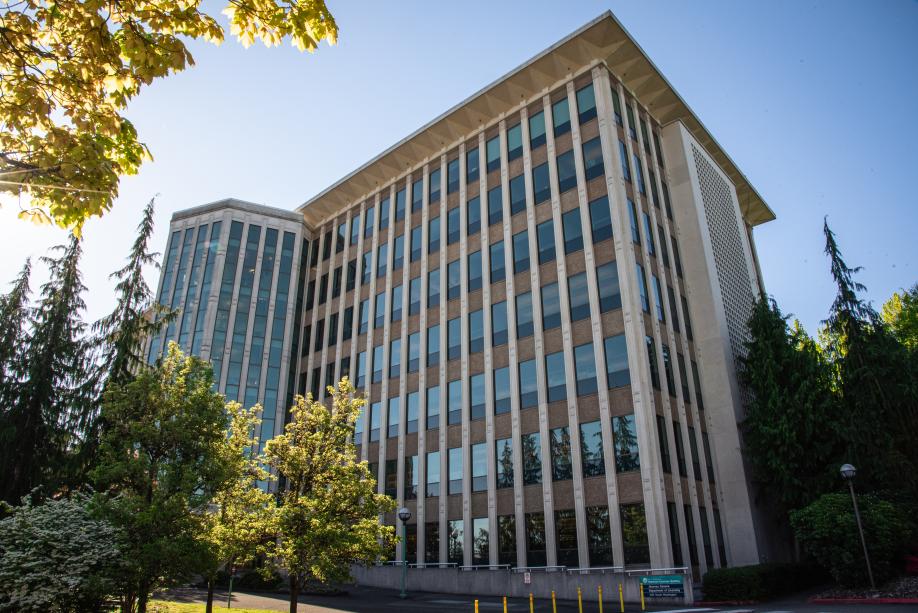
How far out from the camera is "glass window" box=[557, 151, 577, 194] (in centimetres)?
3200

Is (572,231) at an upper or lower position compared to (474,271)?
upper

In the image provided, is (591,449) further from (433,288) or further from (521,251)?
(433,288)

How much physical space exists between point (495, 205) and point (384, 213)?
10952mm

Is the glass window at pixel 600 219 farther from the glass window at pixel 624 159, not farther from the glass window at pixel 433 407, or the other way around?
the glass window at pixel 433 407

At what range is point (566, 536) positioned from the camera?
2617 centimetres

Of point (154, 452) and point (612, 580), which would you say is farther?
point (612, 580)

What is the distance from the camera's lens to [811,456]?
26.6 meters

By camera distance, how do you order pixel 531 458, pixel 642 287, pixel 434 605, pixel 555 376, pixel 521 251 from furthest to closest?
pixel 521 251 → pixel 555 376 → pixel 642 287 → pixel 531 458 → pixel 434 605

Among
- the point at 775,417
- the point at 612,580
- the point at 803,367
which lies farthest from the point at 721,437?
the point at 612,580

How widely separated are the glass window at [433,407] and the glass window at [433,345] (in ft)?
5.25

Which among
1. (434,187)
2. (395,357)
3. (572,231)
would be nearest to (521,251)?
(572,231)

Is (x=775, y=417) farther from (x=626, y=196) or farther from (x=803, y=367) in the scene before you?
(x=626, y=196)

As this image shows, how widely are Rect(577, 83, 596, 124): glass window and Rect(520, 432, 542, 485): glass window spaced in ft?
57.2

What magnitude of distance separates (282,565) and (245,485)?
3179mm
